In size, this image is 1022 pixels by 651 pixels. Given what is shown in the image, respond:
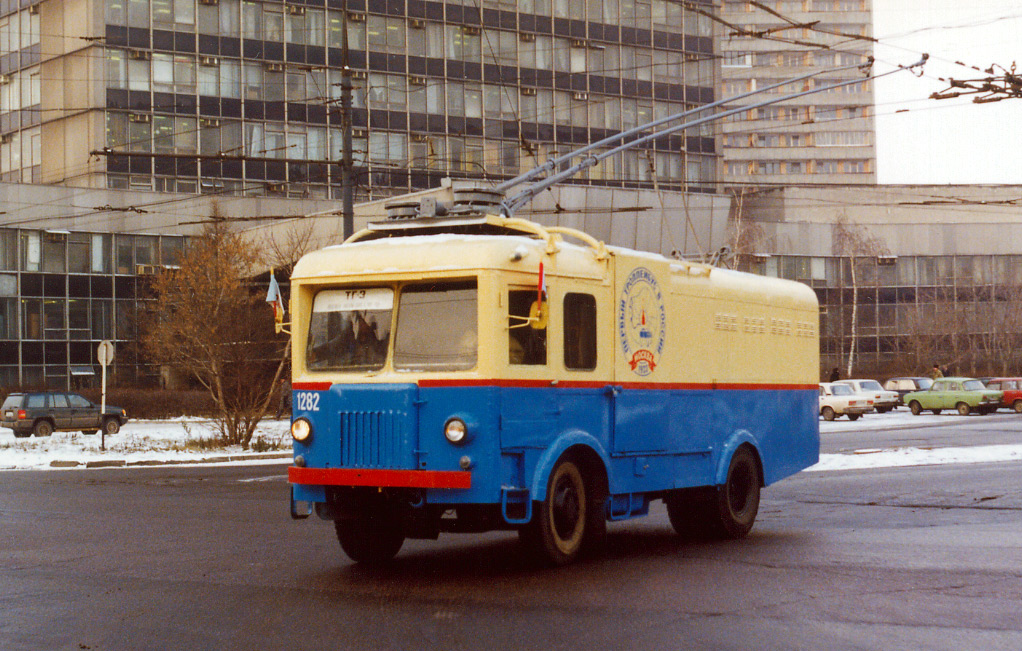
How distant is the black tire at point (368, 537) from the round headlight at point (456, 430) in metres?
1.35

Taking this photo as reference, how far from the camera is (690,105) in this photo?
3174 inches

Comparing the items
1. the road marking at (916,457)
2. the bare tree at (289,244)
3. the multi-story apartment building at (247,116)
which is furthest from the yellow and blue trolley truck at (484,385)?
the multi-story apartment building at (247,116)

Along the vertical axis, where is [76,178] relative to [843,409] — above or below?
above

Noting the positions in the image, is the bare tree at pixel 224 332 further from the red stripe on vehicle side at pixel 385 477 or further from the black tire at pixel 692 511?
the red stripe on vehicle side at pixel 385 477

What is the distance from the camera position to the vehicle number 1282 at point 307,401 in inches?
437

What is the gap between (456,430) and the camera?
1046 centimetres

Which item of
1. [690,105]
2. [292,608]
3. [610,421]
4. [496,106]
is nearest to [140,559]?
[292,608]

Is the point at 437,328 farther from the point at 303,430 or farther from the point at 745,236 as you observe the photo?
the point at 745,236

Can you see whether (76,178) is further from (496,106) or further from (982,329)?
(982,329)

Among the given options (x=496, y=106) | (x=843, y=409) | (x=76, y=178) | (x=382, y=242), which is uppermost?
(x=496, y=106)

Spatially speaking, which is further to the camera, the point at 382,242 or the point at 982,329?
the point at 982,329

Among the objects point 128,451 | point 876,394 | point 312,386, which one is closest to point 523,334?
point 312,386

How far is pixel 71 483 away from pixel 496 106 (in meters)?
54.5

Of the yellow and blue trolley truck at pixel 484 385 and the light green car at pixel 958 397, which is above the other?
the yellow and blue trolley truck at pixel 484 385
